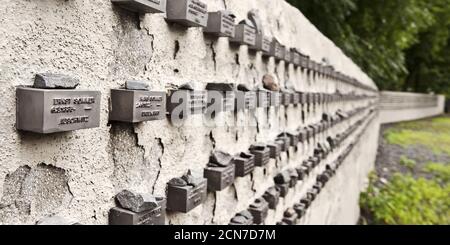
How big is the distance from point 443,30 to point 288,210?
796 inches

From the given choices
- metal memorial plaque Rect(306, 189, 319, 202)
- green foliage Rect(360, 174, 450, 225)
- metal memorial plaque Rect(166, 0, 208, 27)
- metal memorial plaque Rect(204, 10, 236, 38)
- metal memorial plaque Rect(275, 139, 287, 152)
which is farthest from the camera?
green foliage Rect(360, 174, 450, 225)

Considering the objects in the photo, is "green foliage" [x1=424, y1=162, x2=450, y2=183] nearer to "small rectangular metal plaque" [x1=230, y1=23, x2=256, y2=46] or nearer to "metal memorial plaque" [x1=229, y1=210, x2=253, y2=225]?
"metal memorial plaque" [x1=229, y1=210, x2=253, y2=225]

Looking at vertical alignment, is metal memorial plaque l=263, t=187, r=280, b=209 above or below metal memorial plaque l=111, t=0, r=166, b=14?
below

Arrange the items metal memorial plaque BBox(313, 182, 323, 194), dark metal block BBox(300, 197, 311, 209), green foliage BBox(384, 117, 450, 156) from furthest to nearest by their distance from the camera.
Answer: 1. green foliage BBox(384, 117, 450, 156)
2. metal memorial plaque BBox(313, 182, 323, 194)
3. dark metal block BBox(300, 197, 311, 209)

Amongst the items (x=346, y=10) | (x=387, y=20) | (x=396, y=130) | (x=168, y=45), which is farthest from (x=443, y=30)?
(x=168, y=45)

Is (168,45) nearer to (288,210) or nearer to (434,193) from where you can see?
(288,210)

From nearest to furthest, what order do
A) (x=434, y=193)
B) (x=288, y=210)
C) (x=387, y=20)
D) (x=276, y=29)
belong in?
(x=276, y=29) → (x=288, y=210) → (x=434, y=193) → (x=387, y=20)


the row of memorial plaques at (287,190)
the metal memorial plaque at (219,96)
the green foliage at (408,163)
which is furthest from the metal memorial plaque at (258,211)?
the green foliage at (408,163)

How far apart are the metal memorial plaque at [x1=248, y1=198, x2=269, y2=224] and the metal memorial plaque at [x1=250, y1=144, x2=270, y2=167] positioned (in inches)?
8.5

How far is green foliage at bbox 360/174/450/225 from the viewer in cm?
693

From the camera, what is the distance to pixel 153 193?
1459 millimetres

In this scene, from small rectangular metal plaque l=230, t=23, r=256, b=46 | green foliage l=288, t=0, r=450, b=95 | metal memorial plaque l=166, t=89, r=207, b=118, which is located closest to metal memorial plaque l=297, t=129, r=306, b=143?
small rectangular metal plaque l=230, t=23, r=256, b=46

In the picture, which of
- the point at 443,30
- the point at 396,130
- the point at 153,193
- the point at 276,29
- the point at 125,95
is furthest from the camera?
the point at 443,30

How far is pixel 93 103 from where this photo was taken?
43.0 inches
